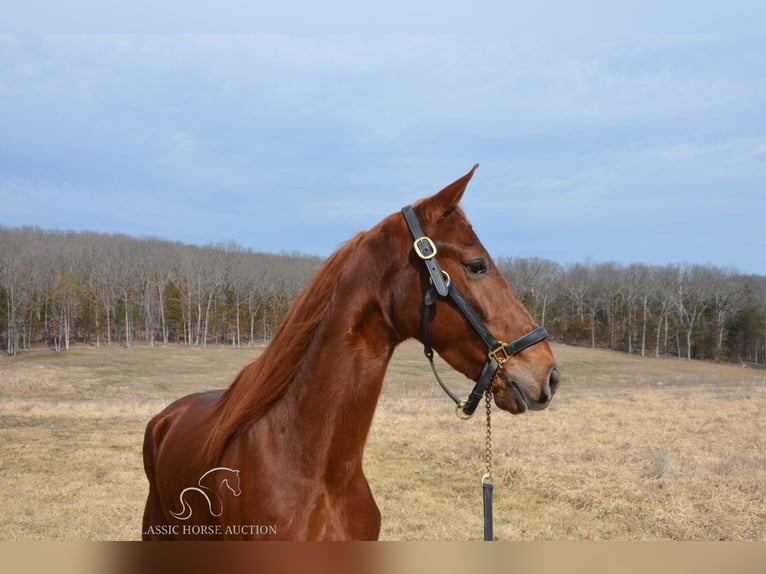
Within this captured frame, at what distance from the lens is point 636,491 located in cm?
884

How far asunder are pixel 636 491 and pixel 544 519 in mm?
1948

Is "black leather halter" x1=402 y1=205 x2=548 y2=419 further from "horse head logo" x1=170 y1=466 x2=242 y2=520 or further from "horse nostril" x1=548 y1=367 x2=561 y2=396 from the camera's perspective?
"horse head logo" x1=170 y1=466 x2=242 y2=520

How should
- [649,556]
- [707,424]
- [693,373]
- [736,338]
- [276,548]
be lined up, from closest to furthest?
[649,556] → [276,548] → [707,424] → [693,373] → [736,338]

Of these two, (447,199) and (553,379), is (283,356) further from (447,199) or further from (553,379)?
(553,379)

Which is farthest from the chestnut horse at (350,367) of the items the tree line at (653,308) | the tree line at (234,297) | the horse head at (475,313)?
the tree line at (653,308)

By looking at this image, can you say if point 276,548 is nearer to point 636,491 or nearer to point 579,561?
point 579,561

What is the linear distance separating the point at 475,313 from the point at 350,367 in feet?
2.13

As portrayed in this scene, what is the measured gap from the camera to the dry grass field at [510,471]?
7688 mm

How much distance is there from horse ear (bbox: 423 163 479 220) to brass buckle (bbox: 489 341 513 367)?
680 mm

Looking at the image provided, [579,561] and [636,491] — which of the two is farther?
[636,491]

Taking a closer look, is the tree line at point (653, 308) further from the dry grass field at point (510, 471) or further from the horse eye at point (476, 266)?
the horse eye at point (476, 266)

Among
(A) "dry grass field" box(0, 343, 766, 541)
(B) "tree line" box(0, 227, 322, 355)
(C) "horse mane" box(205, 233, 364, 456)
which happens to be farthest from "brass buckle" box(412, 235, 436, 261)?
(B) "tree line" box(0, 227, 322, 355)

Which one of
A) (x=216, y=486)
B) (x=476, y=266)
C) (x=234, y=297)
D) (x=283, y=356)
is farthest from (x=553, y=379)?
(x=234, y=297)

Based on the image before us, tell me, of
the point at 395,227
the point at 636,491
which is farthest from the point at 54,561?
the point at 636,491
